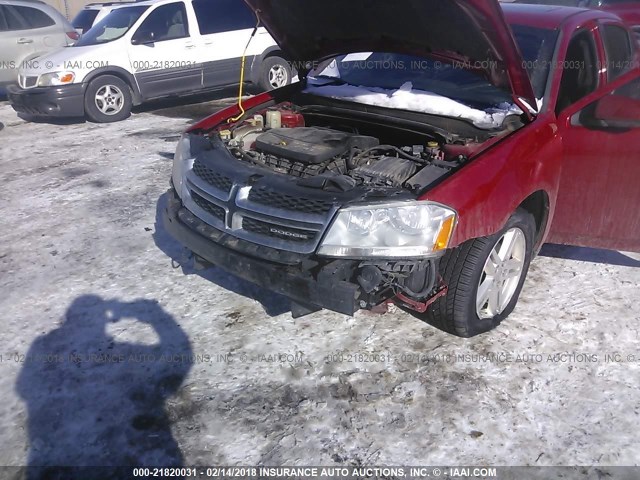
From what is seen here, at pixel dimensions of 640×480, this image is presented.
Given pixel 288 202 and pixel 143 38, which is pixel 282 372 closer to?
pixel 288 202

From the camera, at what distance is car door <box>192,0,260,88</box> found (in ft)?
30.0

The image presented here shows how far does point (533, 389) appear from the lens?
287cm

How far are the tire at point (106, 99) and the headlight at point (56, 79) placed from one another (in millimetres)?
274

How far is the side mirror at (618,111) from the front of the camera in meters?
3.24

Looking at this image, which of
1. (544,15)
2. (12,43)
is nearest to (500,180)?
(544,15)

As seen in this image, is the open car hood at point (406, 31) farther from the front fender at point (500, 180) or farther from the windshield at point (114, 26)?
the windshield at point (114, 26)

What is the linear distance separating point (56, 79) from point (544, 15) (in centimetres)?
688

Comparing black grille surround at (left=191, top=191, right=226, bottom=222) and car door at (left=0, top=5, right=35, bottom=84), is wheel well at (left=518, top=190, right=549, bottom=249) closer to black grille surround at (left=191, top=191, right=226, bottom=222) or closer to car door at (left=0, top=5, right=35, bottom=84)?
black grille surround at (left=191, top=191, right=226, bottom=222)

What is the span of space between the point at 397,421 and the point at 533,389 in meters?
0.73

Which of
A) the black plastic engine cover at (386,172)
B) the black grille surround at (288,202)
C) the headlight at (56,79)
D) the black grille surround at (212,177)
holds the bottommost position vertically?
the black grille surround at (288,202)

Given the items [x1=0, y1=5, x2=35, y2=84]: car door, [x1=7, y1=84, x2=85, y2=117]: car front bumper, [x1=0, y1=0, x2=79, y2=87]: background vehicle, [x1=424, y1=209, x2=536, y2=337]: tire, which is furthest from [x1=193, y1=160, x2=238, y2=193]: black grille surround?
[x1=0, y1=5, x2=35, y2=84]: car door

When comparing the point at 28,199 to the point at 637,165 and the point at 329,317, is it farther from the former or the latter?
the point at 637,165

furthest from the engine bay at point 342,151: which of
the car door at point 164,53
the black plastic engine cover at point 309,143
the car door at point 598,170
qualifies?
the car door at point 164,53

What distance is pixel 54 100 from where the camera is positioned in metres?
8.18
